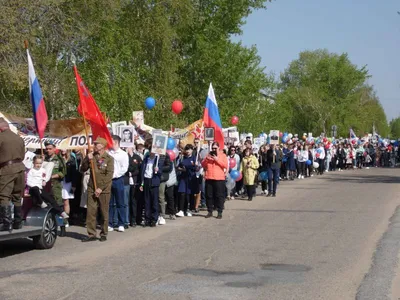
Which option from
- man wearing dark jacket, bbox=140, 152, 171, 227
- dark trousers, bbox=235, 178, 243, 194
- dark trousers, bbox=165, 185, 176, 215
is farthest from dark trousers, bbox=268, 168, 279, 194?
man wearing dark jacket, bbox=140, 152, 171, 227

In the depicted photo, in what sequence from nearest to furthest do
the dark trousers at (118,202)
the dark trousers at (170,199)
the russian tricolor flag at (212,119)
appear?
1. the dark trousers at (118,202)
2. the dark trousers at (170,199)
3. the russian tricolor flag at (212,119)

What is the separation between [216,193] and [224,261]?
21.8 ft

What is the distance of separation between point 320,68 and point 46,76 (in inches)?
3156

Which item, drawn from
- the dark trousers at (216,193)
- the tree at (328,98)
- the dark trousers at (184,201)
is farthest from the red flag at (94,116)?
the tree at (328,98)

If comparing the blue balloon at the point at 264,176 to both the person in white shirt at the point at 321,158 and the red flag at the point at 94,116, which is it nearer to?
the red flag at the point at 94,116

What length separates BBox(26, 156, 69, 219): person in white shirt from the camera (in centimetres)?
1324

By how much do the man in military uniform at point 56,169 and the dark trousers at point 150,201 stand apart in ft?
5.91

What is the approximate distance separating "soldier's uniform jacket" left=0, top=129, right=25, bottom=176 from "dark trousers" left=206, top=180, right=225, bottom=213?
263 inches

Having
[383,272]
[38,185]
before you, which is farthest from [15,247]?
[383,272]

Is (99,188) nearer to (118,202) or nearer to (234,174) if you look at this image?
(118,202)

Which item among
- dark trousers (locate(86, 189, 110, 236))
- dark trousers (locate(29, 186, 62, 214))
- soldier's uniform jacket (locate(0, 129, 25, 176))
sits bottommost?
dark trousers (locate(86, 189, 110, 236))

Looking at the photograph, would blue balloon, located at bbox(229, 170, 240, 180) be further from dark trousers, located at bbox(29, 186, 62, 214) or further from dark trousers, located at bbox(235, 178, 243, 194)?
dark trousers, located at bbox(29, 186, 62, 214)

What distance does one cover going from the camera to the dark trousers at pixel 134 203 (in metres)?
16.3

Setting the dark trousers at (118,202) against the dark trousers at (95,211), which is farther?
the dark trousers at (118,202)
